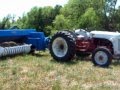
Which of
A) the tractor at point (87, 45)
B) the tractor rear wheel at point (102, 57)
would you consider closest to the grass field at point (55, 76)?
the tractor rear wheel at point (102, 57)

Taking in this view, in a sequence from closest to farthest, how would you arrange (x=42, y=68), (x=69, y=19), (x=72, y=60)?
1. (x=42, y=68)
2. (x=72, y=60)
3. (x=69, y=19)

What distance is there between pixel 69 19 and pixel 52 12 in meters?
9.06

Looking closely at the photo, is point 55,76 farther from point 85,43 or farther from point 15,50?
point 15,50

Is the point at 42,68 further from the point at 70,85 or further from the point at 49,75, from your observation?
the point at 70,85

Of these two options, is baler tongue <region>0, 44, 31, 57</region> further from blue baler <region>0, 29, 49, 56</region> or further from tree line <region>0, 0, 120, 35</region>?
tree line <region>0, 0, 120, 35</region>

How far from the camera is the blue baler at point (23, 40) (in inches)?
498

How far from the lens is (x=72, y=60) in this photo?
1233cm

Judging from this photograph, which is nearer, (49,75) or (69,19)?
(49,75)

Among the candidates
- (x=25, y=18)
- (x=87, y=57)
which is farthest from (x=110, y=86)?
(x=25, y=18)

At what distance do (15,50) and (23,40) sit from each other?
129 centimetres

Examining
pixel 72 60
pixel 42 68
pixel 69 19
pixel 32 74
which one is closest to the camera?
pixel 32 74

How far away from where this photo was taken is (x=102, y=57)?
1138cm

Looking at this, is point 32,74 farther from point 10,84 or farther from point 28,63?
point 28,63

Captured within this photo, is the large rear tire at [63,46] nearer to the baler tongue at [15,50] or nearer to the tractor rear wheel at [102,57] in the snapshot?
the tractor rear wheel at [102,57]
